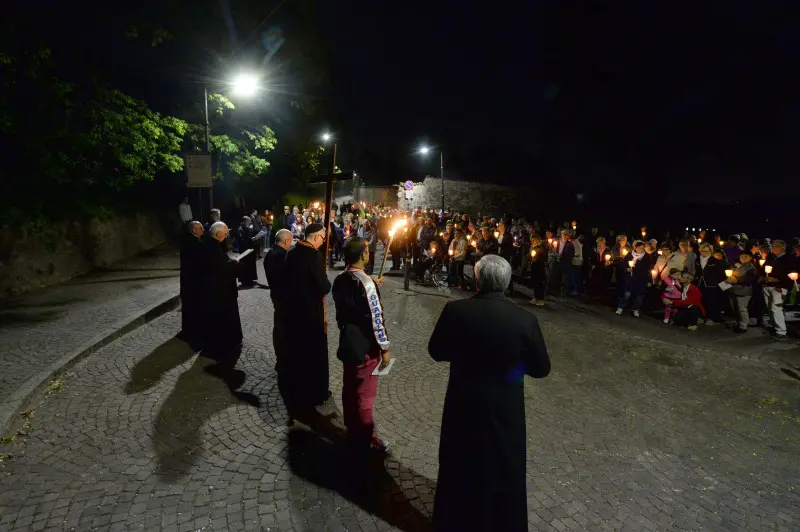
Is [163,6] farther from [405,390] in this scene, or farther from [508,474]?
[508,474]

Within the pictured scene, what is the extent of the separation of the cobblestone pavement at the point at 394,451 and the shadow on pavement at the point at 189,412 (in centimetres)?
2

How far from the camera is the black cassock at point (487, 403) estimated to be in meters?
2.69

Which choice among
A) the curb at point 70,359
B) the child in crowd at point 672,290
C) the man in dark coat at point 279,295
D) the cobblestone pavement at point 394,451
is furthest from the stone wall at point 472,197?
the man in dark coat at point 279,295

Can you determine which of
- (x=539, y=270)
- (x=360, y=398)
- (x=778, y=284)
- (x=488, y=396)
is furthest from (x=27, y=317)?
(x=778, y=284)

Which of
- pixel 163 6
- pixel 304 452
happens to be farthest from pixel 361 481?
pixel 163 6

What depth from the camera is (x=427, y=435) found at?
4734 mm

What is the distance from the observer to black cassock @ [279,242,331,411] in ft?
16.3

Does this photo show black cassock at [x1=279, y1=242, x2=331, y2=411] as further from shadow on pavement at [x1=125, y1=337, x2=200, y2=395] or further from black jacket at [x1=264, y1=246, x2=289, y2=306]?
shadow on pavement at [x1=125, y1=337, x2=200, y2=395]

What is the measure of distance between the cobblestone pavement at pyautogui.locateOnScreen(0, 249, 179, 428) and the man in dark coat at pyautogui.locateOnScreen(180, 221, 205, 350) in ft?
4.72

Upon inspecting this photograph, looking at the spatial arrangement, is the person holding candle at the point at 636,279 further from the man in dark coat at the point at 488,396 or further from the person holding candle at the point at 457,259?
the man in dark coat at the point at 488,396

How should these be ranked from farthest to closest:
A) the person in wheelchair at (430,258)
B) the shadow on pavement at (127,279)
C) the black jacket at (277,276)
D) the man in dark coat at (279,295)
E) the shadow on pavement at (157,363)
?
the person in wheelchair at (430,258) < the shadow on pavement at (127,279) < the shadow on pavement at (157,363) < the man in dark coat at (279,295) < the black jacket at (277,276)

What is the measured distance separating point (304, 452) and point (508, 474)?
233cm

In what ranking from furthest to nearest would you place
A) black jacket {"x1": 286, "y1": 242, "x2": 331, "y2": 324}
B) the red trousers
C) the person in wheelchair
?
the person in wheelchair < black jacket {"x1": 286, "y1": 242, "x2": 331, "y2": 324} < the red trousers

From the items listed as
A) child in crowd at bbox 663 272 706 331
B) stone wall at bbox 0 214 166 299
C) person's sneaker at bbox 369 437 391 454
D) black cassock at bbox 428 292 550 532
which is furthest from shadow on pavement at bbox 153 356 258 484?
child in crowd at bbox 663 272 706 331
